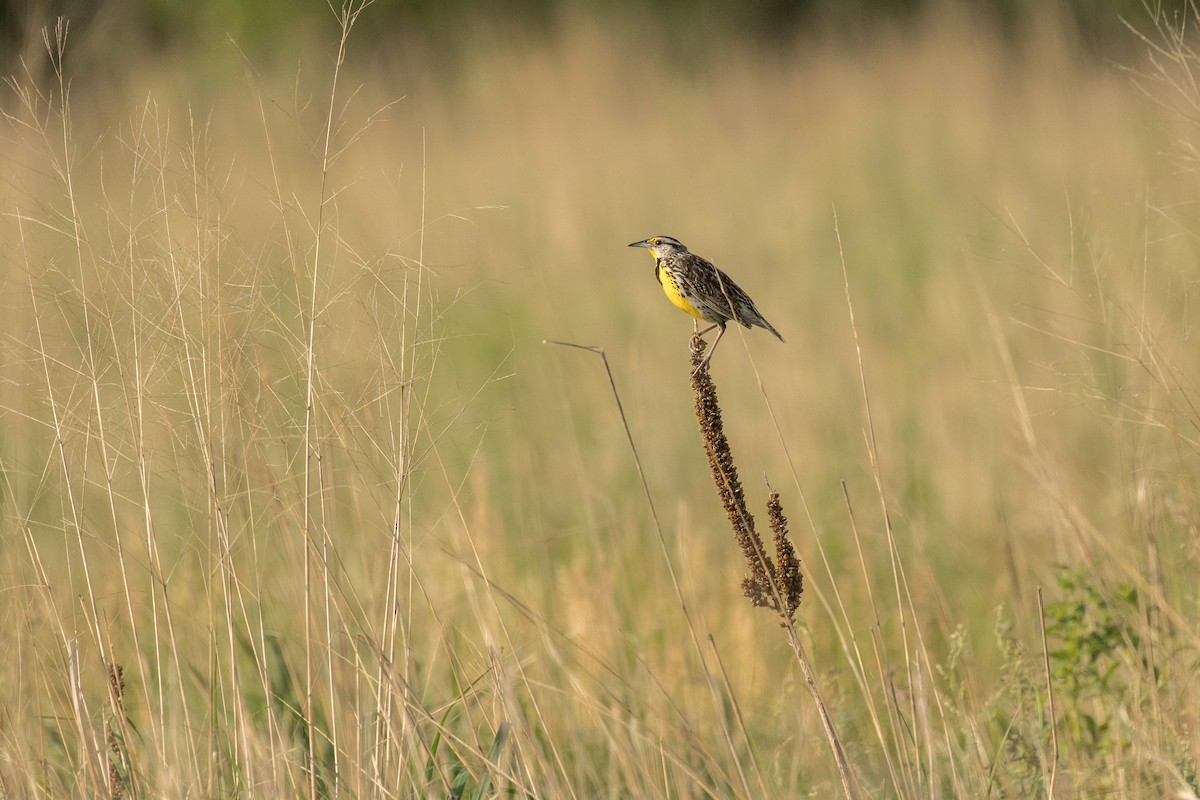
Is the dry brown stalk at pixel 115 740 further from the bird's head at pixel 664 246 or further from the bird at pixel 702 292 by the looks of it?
the bird's head at pixel 664 246

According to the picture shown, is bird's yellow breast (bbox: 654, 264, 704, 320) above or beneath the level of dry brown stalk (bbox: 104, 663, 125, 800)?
above

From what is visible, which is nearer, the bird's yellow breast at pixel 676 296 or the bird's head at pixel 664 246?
the bird's yellow breast at pixel 676 296

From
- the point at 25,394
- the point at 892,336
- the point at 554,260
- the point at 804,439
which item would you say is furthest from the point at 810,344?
the point at 25,394

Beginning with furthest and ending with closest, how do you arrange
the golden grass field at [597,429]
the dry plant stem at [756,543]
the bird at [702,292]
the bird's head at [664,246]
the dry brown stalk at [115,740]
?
the bird's head at [664,246] → the bird at [702,292] → the golden grass field at [597,429] → the dry brown stalk at [115,740] → the dry plant stem at [756,543]

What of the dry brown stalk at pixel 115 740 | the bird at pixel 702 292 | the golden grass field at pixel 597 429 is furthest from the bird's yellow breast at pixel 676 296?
the dry brown stalk at pixel 115 740

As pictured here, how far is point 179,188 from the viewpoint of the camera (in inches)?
113

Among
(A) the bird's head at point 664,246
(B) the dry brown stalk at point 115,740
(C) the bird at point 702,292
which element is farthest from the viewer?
(A) the bird's head at point 664,246

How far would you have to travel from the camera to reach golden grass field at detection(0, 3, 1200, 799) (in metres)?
2.79

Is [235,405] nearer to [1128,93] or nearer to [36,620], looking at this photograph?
[36,620]

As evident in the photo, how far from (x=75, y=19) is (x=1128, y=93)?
10.1 metres

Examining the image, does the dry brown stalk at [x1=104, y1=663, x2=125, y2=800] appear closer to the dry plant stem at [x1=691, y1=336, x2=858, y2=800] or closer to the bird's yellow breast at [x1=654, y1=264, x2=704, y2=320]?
the dry plant stem at [x1=691, y1=336, x2=858, y2=800]

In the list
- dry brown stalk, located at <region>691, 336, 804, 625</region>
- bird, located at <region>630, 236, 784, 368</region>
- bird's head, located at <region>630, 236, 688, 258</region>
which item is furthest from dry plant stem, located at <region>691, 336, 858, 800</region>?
bird's head, located at <region>630, 236, 688, 258</region>

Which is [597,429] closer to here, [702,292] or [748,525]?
[702,292]

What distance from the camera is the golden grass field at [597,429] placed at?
279 cm
